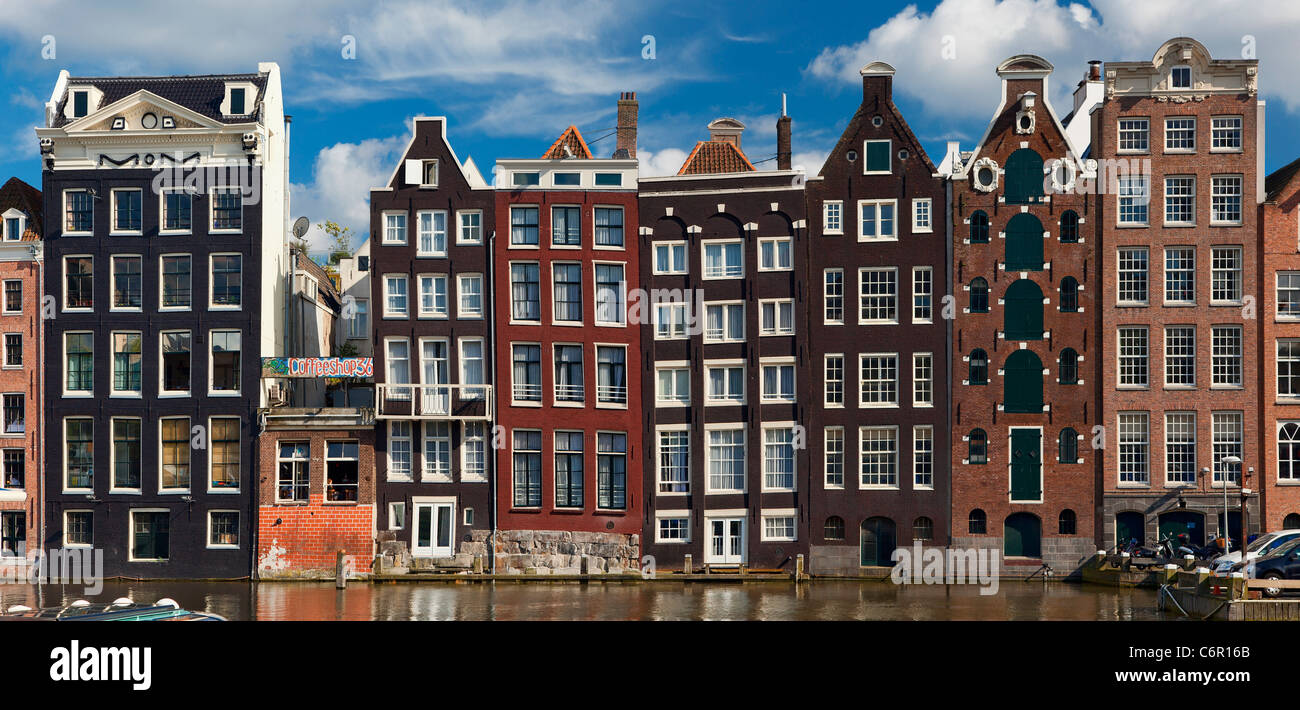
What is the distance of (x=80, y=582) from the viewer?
1859 inches

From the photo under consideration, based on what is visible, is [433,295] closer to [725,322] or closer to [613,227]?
[613,227]

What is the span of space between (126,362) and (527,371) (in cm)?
1660

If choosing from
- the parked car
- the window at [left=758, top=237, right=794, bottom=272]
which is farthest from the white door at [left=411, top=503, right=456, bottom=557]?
the parked car

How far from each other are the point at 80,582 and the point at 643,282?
83.5 feet

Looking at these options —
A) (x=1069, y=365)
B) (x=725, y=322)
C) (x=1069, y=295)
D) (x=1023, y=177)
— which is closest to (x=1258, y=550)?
(x=1069, y=365)

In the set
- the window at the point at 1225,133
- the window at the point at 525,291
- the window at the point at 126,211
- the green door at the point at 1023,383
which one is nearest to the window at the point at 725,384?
the window at the point at 525,291

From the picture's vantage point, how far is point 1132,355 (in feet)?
156

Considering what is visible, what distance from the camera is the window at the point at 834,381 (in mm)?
48031

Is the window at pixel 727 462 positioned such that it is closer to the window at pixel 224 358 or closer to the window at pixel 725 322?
the window at pixel 725 322

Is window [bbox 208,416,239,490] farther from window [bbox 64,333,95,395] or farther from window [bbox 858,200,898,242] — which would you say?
window [bbox 858,200,898,242]

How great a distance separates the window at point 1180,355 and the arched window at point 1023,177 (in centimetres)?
755

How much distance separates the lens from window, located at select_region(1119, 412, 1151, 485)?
47.3m
